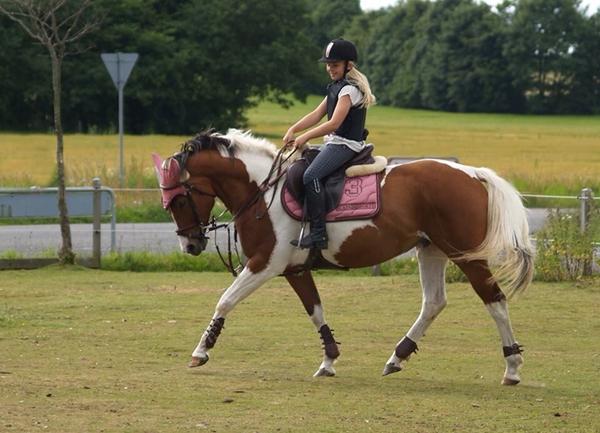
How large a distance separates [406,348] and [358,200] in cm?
126

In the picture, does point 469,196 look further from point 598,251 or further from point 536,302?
point 598,251

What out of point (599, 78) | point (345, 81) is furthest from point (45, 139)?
point (599, 78)

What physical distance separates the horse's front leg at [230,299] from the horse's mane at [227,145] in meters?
1.06

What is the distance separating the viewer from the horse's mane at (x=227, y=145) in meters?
11.8

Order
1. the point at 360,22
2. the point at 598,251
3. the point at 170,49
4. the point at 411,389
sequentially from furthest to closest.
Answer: the point at 360,22 < the point at 170,49 < the point at 598,251 < the point at 411,389

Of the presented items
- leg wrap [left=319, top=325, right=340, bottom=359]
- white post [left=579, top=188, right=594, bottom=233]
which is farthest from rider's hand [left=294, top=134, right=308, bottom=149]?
white post [left=579, top=188, right=594, bottom=233]

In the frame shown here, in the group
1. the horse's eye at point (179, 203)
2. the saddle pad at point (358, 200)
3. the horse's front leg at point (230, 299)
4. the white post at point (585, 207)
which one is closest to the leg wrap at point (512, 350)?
the saddle pad at point (358, 200)

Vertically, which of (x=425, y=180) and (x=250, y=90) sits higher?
(x=425, y=180)

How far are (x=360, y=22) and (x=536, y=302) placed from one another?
5564 inches

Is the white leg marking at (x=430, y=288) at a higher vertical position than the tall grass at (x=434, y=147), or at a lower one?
higher

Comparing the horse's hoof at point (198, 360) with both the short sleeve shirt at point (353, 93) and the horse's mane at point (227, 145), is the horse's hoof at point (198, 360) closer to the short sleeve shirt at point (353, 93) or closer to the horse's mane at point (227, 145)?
the horse's mane at point (227, 145)

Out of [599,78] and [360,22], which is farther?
[360,22]

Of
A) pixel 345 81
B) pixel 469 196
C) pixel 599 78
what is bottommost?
pixel 599 78

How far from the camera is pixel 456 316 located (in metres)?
15.5
